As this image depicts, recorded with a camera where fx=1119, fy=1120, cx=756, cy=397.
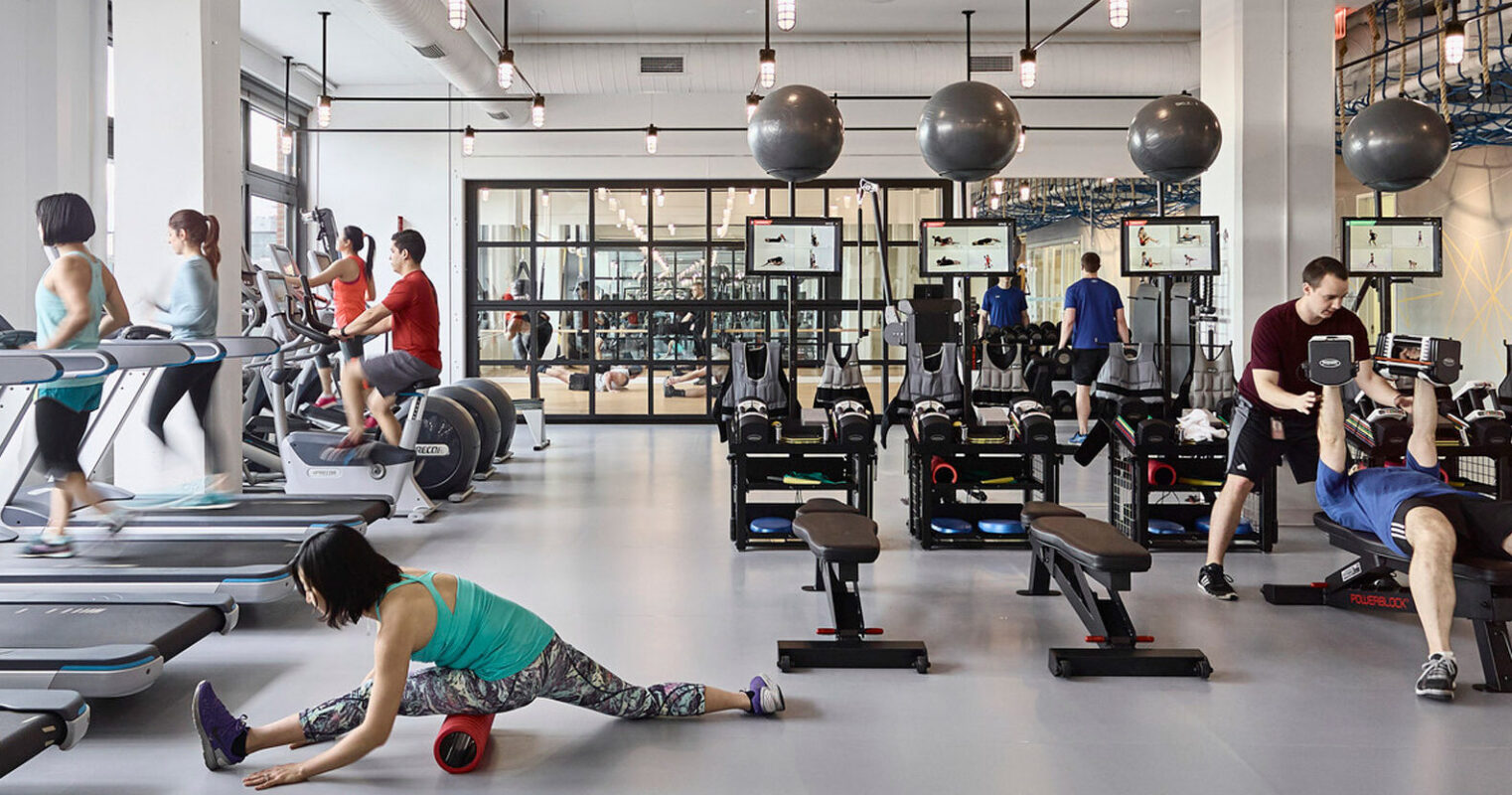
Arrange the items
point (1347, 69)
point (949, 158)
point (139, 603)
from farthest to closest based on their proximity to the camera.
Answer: point (1347, 69) < point (949, 158) < point (139, 603)

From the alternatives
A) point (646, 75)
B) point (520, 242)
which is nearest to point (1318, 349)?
point (646, 75)

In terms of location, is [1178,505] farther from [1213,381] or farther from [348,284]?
[348,284]

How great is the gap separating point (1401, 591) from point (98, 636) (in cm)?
485

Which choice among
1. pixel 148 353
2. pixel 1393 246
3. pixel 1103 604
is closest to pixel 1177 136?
pixel 1393 246

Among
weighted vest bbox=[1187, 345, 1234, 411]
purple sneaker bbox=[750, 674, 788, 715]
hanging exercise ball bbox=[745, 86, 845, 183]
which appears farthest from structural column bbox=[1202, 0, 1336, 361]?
purple sneaker bbox=[750, 674, 788, 715]

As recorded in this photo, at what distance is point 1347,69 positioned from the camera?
10242mm

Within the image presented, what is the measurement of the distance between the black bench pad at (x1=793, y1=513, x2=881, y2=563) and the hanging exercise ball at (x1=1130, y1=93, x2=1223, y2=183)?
3012mm

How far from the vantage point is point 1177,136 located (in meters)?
5.96

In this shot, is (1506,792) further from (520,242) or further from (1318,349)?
(520,242)

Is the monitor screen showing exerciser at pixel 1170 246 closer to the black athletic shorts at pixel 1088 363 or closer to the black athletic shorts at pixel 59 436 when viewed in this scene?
the black athletic shorts at pixel 1088 363

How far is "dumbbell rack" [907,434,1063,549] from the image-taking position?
5.99 meters

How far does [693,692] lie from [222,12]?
541 centimetres

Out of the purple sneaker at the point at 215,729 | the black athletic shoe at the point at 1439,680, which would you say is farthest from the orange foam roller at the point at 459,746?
the black athletic shoe at the point at 1439,680

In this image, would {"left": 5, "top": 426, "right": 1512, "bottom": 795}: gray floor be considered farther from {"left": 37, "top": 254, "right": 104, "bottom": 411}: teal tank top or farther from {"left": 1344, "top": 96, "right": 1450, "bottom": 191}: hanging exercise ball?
{"left": 1344, "top": 96, "right": 1450, "bottom": 191}: hanging exercise ball
